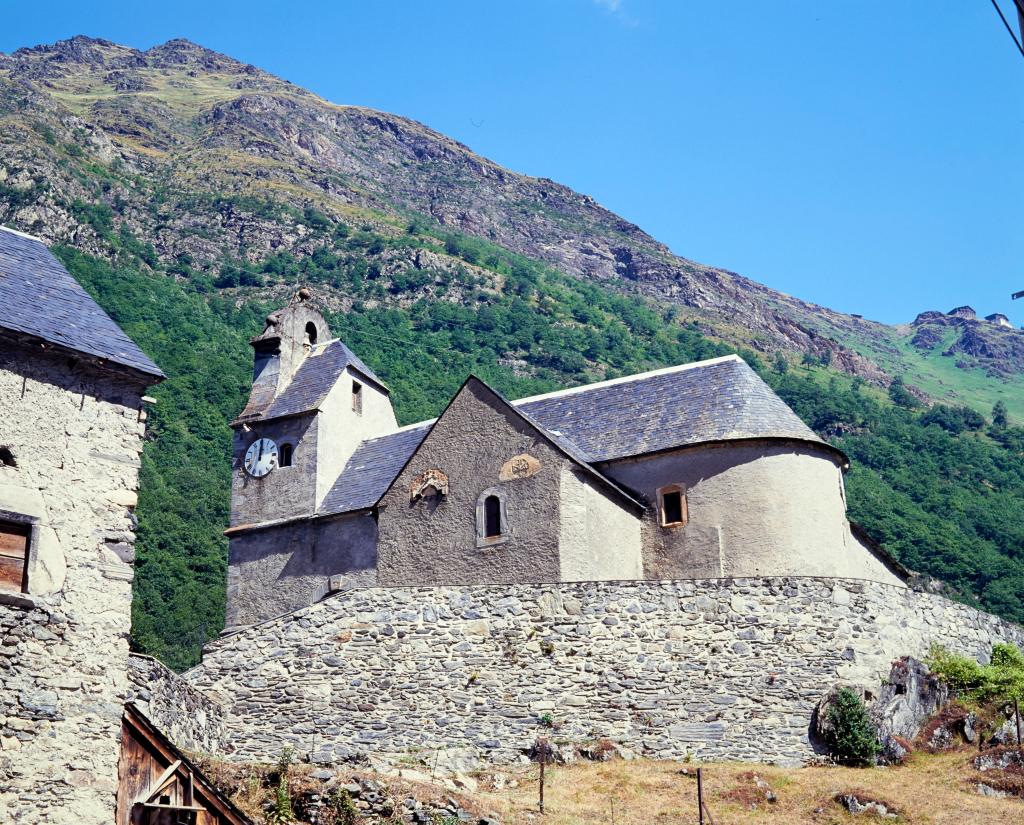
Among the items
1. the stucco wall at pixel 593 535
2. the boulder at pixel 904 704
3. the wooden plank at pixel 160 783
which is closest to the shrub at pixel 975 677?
the boulder at pixel 904 704

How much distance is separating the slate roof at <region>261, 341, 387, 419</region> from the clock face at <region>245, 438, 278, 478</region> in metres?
0.92

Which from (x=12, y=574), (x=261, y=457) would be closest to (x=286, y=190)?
(x=261, y=457)

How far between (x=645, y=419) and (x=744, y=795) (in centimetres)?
1398

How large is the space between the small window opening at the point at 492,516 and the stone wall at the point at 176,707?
8822 millimetres

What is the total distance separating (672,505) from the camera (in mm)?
33406

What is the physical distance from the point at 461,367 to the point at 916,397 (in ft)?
191

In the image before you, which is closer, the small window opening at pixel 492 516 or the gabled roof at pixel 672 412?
the small window opening at pixel 492 516

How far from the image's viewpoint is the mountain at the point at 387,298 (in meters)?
65.7

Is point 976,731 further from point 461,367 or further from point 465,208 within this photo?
point 465,208

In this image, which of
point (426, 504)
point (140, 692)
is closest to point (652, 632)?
point (426, 504)

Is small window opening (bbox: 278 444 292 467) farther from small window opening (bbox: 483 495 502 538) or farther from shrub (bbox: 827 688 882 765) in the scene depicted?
shrub (bbox: 827 688 882 765)

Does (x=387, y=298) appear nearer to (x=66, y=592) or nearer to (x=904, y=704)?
(x=904, y=704)

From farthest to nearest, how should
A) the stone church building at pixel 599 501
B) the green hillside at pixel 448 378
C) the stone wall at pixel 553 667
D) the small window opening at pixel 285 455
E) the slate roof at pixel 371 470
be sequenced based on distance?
the green hillside at pixel 448 378, the small window opening at pixel 285 455, the slate roof at pixel 371 470, the stone church building at pixel 599 501, the stone wall at pixel 553 667

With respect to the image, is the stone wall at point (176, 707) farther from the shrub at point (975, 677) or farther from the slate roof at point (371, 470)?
the shrub at point (975, 677)
